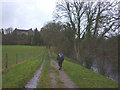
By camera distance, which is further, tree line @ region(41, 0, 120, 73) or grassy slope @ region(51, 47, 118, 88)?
tree line @ region(41, 0, 120, 73)

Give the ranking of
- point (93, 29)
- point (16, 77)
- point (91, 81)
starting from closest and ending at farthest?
point (91, 81)
point (16, 77)
point (93, 29)

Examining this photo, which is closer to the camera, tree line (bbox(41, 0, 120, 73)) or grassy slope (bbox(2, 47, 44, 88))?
grassy slope (bbox(2, 47, 44, 88))

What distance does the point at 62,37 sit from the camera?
110 feet

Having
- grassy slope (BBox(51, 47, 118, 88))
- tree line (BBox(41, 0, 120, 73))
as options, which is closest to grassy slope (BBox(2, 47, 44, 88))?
grassy slope (BBox(51, 47, 118, 88))

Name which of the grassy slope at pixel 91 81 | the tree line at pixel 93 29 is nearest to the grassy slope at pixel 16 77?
the grassy slope at pixel 91 81

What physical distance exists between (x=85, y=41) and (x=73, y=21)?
424 centimetres

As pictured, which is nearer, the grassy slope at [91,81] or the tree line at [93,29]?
the grassy slope at [91,81]

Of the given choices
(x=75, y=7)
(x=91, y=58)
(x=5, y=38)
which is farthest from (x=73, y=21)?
(x=5, y=38)

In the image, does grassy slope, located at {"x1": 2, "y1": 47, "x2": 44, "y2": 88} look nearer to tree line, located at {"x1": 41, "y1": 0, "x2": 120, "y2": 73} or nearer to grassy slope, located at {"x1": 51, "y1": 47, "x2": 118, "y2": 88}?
grassy slope, located at {"x1": 51, "y1": 47, "x2": 118, "y2": 88}

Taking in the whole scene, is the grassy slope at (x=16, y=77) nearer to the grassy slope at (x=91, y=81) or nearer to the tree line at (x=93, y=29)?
the grassy slope at (x=91, y=81)

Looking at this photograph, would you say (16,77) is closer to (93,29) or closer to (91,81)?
(91,81)

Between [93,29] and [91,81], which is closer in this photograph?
[91,81]

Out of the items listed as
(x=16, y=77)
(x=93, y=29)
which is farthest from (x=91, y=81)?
(x=93, y=29)

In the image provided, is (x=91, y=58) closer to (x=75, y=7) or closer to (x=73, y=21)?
(x=73, y=21)
